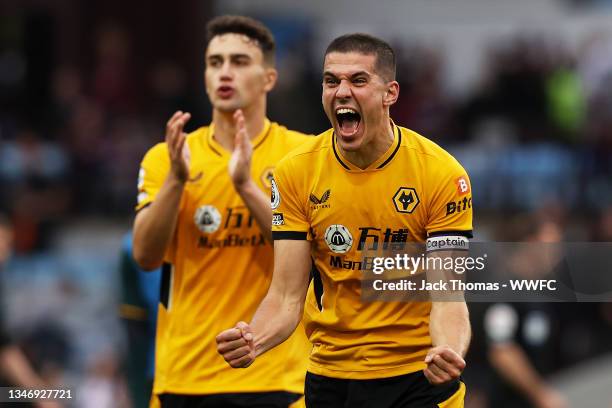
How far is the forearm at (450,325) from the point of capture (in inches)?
247

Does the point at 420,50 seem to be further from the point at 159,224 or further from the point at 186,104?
the point at 159,224

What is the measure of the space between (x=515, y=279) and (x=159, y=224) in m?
1.90

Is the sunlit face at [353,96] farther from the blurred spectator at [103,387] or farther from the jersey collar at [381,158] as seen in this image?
the blurred spectator at [103,387]

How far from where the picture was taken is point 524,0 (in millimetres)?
22219

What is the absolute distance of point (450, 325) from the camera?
6332 millimetres

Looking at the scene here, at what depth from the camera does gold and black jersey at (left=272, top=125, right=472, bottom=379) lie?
652 cm

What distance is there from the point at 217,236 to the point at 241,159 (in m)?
0.57

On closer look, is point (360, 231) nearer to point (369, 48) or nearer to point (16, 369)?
point (369, 48)

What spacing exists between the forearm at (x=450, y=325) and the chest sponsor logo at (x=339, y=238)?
486 millimetres

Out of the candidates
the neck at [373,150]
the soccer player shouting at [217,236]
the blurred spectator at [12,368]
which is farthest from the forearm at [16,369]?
the neck at [373,150]

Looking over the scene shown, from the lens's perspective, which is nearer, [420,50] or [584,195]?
[584,195]

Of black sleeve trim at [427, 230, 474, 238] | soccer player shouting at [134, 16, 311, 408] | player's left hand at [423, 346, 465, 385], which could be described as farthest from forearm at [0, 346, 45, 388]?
player's left hand at [423, 346, 465, 385]

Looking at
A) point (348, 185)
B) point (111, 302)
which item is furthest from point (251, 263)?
point (111, 302)

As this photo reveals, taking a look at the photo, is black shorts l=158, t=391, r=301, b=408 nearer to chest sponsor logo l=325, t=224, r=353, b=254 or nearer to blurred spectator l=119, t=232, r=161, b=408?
chest sponsor logo l=325, t=224, r=353, b=254
